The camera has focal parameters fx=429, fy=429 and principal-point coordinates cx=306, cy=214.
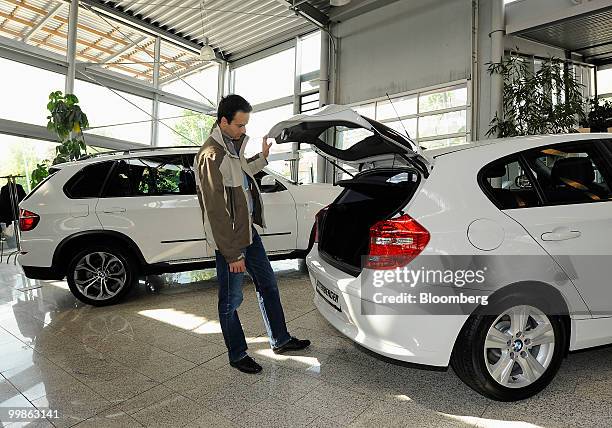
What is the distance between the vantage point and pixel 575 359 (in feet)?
8.71

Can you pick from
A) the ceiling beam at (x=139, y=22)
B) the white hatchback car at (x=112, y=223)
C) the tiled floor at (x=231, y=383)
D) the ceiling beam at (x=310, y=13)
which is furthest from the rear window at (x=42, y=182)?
the ceiling beam at (x=139, y=22)

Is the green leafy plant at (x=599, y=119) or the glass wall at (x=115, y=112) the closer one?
the green leafy plant at (x=599, y=119)

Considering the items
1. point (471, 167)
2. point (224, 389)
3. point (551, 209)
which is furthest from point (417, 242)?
point (224, 389)

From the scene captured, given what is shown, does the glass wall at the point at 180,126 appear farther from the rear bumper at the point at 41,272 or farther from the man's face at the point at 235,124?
the man's face at the point at 235,124

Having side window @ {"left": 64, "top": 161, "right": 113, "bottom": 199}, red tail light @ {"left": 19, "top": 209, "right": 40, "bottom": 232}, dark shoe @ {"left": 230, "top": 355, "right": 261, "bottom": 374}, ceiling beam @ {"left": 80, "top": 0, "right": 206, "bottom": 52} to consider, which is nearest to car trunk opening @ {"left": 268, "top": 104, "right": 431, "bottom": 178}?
dark shoe @ {"left": 230, "top": 355, "right": 261, "bottom": 374}

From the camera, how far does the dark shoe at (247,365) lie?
2619 millimetres

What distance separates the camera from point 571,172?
2.33m

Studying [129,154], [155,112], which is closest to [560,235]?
[129,154]

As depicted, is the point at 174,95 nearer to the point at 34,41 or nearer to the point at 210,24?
the point at 210,24

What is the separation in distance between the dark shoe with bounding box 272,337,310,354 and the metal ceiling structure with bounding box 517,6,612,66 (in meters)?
6.72

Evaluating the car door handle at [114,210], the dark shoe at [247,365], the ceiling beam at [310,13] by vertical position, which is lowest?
the dark shoe at [247,365]

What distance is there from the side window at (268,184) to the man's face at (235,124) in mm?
2050

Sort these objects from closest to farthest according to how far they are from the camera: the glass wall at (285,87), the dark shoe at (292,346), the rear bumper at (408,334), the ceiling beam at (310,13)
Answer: the rear bumper at (408,334) < the dark shoe at (292,346) < the ceiling beam at (310,13) < the glass wall at (285,87)

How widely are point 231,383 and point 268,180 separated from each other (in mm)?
2500
